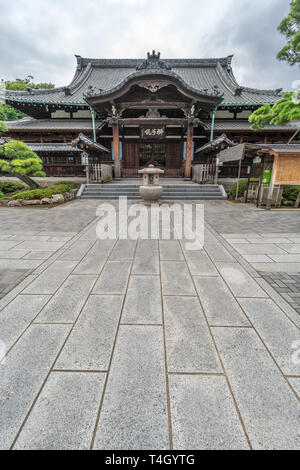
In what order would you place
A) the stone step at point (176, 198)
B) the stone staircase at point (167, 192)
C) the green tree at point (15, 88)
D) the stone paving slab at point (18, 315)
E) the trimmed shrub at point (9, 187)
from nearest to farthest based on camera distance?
1. the stone paving slab at point (18, 315)
2. the stone step at point (176, 198)
3. the stone staircase at point (167, 192)
4. the trimmed shrub at point (9, 187)
5. the green tree at point (15, 88)

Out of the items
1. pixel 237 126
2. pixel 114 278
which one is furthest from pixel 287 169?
pixel 114 278

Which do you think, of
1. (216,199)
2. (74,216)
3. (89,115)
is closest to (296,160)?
(216,199)

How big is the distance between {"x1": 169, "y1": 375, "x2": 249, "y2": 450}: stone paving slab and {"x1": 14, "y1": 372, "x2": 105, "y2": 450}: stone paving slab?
607 millimetres

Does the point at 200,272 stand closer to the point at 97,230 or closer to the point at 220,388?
the point at 220,388

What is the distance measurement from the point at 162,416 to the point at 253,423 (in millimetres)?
649

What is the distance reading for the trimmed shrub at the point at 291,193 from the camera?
9.63 m

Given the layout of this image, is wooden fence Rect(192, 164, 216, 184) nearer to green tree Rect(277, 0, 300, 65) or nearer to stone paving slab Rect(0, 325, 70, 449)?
green tree Rect(277, 0, 300, 65)

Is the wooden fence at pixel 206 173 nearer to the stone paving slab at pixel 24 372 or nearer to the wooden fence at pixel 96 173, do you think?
the wooden fence at pixel 96 173

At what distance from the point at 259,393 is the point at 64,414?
5.02ft

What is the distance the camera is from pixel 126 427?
54.9 inches

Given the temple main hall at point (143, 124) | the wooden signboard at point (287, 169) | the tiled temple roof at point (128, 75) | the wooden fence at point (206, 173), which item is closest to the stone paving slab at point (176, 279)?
the wooden signboard at point (287, 169)

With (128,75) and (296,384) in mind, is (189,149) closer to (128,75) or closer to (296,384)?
(128,75)

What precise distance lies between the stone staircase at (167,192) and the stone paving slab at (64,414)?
9.77 meters

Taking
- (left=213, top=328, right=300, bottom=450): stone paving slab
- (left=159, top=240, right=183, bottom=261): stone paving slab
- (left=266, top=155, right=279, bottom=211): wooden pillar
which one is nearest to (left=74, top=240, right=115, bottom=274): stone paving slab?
(left=159, top=240, right=183, bottom=261): stone paving slab
